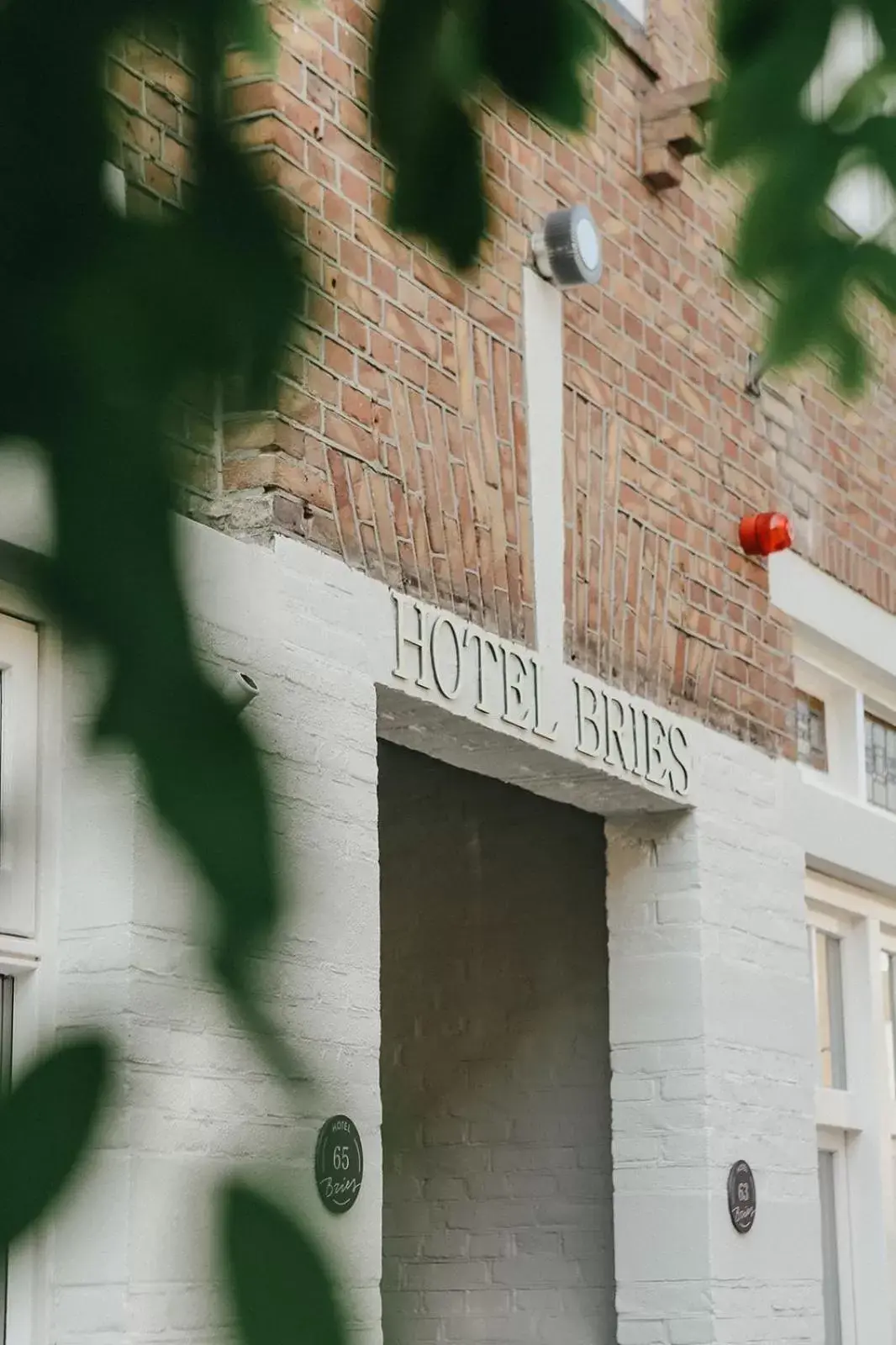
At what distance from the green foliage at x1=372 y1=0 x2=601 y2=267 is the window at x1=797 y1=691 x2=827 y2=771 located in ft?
15.0

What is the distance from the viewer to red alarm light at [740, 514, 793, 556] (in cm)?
503

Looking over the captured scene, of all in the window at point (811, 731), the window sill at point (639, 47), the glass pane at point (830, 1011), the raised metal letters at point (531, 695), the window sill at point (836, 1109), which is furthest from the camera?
the window at point (811, 731)

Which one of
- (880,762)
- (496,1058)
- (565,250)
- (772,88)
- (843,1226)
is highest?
(565,250)

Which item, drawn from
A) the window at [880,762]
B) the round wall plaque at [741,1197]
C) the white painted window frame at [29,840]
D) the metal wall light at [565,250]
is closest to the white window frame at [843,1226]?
the round wall plaque at [741,1197]

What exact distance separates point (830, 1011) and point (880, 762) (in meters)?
0.79

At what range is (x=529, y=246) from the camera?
14.1ft

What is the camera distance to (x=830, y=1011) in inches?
217

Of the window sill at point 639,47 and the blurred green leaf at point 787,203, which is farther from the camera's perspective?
the window sill at point 639,47

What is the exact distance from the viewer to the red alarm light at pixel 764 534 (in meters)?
5.03

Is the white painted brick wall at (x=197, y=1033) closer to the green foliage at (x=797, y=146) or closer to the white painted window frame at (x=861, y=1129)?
the green foliage at (x=797, y=146)

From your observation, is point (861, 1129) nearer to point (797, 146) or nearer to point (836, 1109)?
point (836, 1109)

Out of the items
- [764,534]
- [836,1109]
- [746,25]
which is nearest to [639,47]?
[764,534]

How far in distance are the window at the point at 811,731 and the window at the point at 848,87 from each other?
4.52 metres

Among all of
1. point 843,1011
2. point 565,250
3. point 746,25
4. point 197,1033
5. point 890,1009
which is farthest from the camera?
point 890,1009
